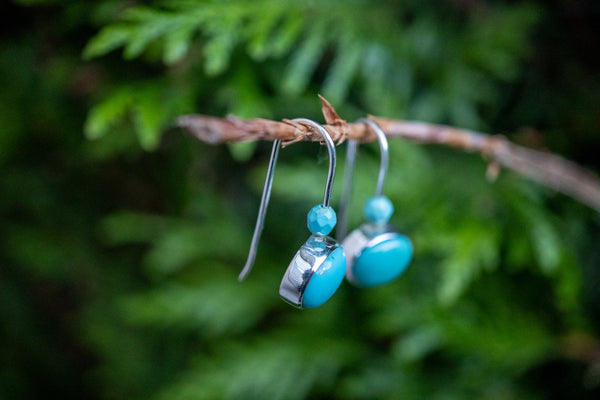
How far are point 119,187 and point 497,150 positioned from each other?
5.05 feet

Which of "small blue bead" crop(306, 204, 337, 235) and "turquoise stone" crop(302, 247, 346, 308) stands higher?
"small blue bead" crop(306, 204, 337, 235)

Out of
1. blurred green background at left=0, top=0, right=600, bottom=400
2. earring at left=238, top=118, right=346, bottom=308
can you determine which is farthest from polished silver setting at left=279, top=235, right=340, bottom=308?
blurred green background at left=0, top=0, right=600, bottom=400

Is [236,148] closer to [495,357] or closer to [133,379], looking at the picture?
[495,357]

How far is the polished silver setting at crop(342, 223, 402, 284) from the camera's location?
54cm

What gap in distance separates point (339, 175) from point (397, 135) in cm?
58

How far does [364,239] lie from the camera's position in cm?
55

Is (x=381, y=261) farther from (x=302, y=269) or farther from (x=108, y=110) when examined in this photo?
(x=108, y=110)

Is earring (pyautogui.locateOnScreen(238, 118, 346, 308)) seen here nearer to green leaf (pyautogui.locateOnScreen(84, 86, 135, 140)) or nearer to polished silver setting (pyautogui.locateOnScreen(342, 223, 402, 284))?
polished silver setting (pyautogui.locateOnScreen(342, 223, 402, 284))

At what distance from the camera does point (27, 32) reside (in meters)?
1.27

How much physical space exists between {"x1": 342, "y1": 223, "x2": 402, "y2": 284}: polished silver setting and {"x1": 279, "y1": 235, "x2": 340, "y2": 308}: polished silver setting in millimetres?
90

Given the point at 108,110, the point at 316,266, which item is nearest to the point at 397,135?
the point at 316,266

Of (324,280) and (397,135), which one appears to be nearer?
(324,280)

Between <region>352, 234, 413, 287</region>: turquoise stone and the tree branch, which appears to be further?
<region>352, 234, 413, 287</region>: turquoise stone

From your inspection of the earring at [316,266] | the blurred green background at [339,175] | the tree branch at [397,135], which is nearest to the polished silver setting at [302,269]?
the earring at [316,266]
